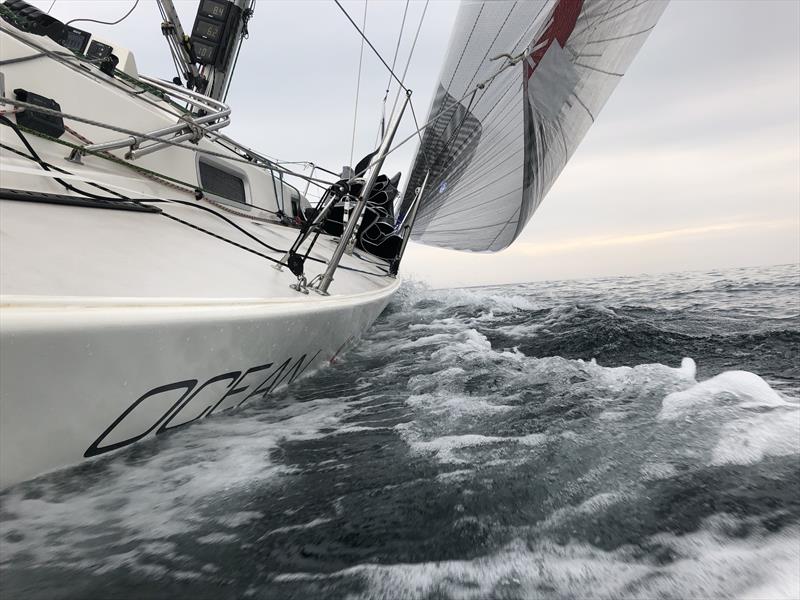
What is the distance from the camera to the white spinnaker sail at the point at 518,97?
4590 millimetres

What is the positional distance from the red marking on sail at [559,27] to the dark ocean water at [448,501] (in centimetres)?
363

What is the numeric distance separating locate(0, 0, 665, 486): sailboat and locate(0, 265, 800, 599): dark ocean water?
0.21 metres

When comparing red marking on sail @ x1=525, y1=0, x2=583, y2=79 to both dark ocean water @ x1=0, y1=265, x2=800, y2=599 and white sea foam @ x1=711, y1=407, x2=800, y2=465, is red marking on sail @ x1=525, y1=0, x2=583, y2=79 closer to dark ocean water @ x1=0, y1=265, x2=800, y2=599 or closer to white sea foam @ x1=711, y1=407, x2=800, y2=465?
dark ocean water @ x1=0, y1=265, x2=800, y2=599

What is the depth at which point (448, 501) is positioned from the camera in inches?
48.7

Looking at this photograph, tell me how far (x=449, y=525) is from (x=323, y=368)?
1817 millimetres

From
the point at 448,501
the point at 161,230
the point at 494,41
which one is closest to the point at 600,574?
the point at 448,501

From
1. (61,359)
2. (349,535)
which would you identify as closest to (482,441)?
(349,535)

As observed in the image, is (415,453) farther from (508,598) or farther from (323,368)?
(323,368)

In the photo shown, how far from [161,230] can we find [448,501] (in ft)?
4.98

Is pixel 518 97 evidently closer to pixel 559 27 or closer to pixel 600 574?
pixel 559 27

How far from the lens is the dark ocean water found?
37.2 inches

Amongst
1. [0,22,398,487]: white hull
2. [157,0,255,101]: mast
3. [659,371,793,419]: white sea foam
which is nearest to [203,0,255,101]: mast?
[157,0,255,101]: mast

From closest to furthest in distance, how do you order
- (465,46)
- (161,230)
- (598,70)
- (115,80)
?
(161,230), (115,80), (598,70), (465,46)

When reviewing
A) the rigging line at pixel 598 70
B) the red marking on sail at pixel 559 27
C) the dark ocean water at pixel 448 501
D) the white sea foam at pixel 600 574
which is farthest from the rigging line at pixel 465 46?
the white sea foam at pixel 600 574
